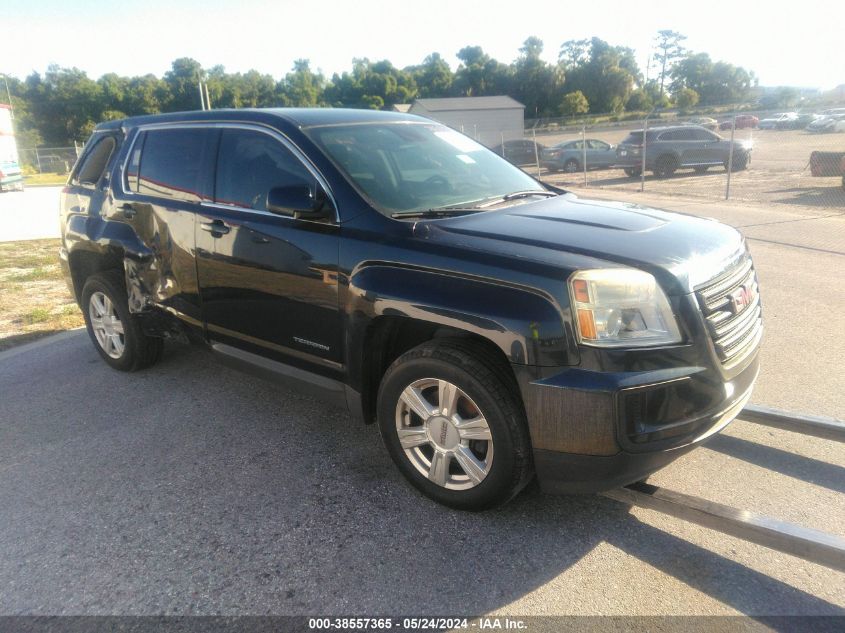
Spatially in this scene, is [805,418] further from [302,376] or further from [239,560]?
[239,560]

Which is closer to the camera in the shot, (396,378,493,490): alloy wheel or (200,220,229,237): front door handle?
(396,378,493,490): alloy wheel

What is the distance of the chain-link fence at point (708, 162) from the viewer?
660 inches

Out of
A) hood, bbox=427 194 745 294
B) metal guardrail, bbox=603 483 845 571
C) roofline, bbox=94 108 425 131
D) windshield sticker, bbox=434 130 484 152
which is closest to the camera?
metal guardrail, bbox=603 483 845 571

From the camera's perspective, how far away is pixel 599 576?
2639mm

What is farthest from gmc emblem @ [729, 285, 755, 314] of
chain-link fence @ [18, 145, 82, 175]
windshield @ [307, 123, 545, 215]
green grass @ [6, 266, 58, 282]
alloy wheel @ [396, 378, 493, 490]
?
chain-link fence @ [18, 145, 82, 175]

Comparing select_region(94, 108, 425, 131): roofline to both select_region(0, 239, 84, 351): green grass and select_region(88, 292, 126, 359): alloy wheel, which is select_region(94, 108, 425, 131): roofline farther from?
select_region(0, 239, 84, 351): green grass

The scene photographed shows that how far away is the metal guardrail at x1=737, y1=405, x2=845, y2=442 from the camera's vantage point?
3385 millimetres

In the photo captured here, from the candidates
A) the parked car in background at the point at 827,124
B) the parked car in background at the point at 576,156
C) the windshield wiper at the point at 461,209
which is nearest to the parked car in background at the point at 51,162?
the parked car in background at the point at 576,156

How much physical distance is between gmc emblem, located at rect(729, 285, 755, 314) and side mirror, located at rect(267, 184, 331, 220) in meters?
2.00

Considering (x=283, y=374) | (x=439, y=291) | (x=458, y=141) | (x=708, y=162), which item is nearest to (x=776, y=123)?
(x=708, y=162)

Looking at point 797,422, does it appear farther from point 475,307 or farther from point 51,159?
point 51,159

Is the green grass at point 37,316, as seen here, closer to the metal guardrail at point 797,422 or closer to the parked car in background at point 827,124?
the metal guardrail at point 797,422

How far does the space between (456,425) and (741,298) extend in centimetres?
148

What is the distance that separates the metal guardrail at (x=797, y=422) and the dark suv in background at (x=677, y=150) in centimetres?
1942
